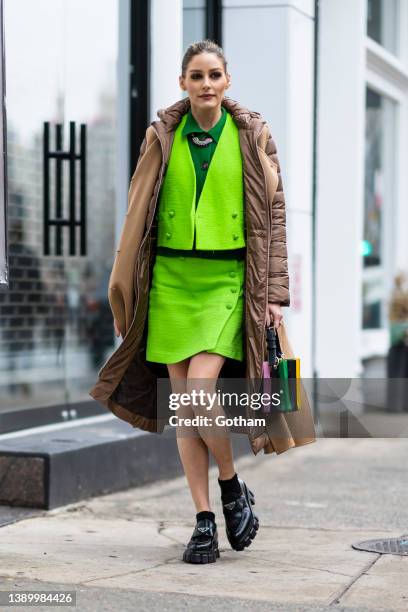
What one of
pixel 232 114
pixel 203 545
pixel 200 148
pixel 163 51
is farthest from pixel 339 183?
pixel 203 545

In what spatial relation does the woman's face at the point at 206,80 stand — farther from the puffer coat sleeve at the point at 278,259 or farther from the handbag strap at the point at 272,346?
the handbag strap at the point at 272,346

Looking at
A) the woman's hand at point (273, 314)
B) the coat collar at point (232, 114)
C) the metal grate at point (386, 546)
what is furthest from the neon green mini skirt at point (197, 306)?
the metal grate at point (386, 546)

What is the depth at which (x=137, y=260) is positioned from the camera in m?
4.82

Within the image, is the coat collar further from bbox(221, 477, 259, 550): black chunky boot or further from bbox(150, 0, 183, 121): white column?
bbox(150, 0, 183, 121): white column

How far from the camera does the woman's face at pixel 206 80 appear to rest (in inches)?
188

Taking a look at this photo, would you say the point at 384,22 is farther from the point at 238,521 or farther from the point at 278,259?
the point at 238,521

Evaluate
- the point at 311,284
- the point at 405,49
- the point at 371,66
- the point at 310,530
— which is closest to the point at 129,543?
the point at 310,530

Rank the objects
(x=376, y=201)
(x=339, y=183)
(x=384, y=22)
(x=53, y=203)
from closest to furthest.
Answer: (x=53, y=203)
(x=339, y=183)
(x=384, y=22)
(x=376, y=201)

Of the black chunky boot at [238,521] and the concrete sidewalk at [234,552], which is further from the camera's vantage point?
the black chunky boot at [238,521]

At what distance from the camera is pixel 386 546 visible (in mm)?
5207

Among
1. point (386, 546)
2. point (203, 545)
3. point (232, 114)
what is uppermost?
point (232, 114)

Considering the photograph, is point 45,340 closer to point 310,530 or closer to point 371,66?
point 310,530

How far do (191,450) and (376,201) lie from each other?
8488 millimetres

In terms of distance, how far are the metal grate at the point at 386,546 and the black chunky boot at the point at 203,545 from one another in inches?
27.8
